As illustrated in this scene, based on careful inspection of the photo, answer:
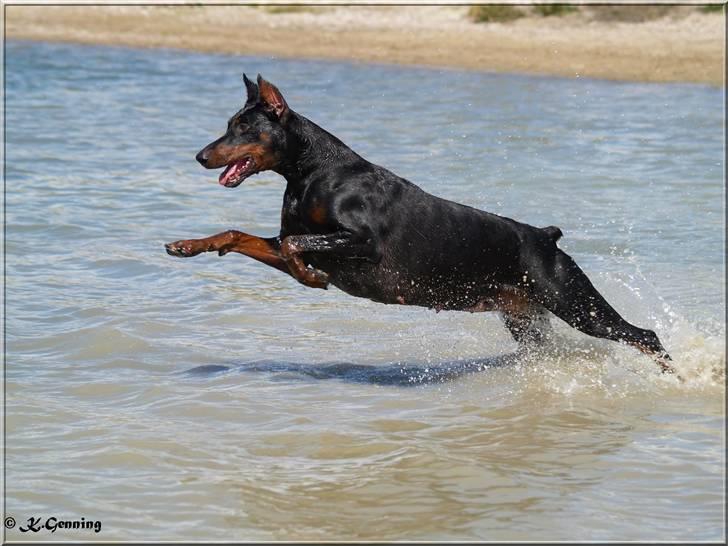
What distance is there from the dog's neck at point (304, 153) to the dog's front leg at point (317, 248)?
34cm

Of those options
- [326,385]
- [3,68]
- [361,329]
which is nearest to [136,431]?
[326,385]

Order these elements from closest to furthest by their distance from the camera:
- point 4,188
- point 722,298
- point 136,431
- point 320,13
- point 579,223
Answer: point 136,431, point 722,298, point 579,223, point 4,188, point 320,13

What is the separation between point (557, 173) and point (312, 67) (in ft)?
28.9

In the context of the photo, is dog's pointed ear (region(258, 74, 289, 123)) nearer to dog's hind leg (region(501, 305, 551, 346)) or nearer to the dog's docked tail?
the dog's docked tail

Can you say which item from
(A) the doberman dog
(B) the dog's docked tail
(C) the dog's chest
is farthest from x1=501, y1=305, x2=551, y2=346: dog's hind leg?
(C) the dog's chest

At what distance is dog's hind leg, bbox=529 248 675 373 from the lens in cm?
623

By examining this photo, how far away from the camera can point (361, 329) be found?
764 centimetres

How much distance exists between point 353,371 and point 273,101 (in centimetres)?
177

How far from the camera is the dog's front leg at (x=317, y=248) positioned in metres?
5.76

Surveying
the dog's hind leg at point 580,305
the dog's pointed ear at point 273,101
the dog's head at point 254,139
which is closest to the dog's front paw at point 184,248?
the dog's head at point 254,139

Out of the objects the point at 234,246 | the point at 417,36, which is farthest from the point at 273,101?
Result: the point at 417,36

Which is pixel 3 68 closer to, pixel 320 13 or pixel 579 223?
pixel 320 13

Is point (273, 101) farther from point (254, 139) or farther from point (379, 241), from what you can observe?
point (379, 241)

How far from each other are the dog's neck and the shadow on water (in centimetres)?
130
